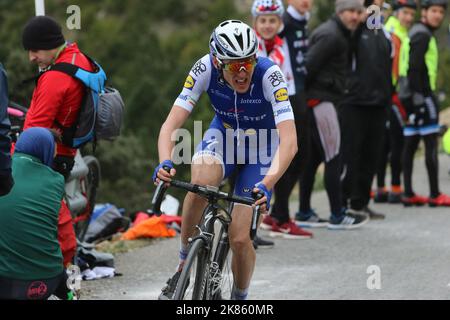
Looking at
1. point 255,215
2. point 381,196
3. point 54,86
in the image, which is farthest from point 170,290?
point 381,196

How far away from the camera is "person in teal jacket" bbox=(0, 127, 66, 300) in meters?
5.75

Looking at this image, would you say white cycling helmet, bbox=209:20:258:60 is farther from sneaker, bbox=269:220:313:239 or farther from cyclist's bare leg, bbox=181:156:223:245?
sneaker, bbox=269:220:313:239

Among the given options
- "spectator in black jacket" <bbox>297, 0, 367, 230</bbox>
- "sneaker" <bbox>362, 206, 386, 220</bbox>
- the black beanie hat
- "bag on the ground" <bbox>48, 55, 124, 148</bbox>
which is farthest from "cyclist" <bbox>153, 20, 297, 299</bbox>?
"sneaker" <bbox>362, 206, 386, 220</bbox>

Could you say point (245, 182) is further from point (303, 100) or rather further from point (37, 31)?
point (303, 100)

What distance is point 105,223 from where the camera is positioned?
10.8 m

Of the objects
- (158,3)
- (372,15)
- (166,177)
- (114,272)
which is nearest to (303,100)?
(372,15)

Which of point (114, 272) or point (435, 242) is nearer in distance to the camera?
point (114, 272)

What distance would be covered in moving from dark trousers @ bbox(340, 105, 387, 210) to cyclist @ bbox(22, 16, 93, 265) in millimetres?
4333

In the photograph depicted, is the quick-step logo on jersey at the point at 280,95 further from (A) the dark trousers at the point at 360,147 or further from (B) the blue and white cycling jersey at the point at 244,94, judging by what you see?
(A) the dark trousers at the point at 360,147

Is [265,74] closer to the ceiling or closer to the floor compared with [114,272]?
closer to the ceiling

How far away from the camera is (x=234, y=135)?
7.11 metres

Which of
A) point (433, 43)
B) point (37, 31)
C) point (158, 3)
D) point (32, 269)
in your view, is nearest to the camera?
point (32, 269)

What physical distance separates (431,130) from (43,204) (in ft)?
24.8
